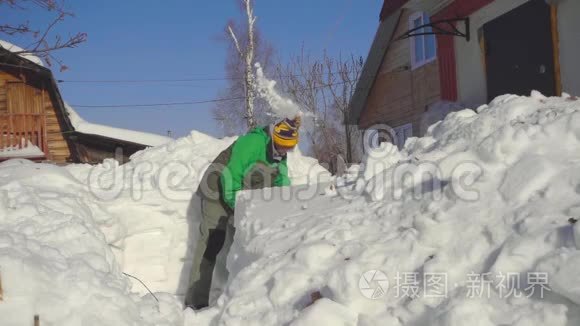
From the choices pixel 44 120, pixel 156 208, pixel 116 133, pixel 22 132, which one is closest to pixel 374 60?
pixel 116 133

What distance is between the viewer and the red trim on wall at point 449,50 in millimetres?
8609

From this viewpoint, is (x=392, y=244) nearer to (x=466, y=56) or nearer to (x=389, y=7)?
(x=466, y=56)

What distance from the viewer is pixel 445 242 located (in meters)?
2.87

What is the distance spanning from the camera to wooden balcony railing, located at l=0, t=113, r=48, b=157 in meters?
13.5

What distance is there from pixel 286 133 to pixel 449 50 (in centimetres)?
535

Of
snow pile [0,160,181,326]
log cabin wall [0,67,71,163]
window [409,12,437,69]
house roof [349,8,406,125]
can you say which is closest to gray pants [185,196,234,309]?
snow pile [0,160,181,326]

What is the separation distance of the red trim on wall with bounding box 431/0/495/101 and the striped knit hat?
4.62 m

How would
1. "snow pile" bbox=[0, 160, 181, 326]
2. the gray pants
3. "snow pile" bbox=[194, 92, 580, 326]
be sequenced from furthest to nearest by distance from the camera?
1. the gray pants
2. "snow pile" bbox=[0, 160, 181, 326]
3. "snow pile" bbox=[194, 92, 580, 326]

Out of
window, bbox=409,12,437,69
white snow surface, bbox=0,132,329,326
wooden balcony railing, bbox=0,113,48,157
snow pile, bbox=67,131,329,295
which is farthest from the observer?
wooden balcony railing, bbox=0,113,48,157

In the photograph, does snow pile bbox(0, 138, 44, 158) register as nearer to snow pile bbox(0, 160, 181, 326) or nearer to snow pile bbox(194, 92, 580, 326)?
snow pile bbox(0, 160, 181, 326)

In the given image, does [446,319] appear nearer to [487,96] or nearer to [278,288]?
[278,288]

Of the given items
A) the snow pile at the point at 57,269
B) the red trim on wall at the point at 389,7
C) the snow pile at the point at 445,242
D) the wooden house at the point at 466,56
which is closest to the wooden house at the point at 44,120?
the wooden house at the point at 466,56

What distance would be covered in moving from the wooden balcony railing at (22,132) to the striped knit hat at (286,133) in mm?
10320

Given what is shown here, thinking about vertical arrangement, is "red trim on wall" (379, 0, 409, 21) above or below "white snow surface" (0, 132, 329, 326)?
above
